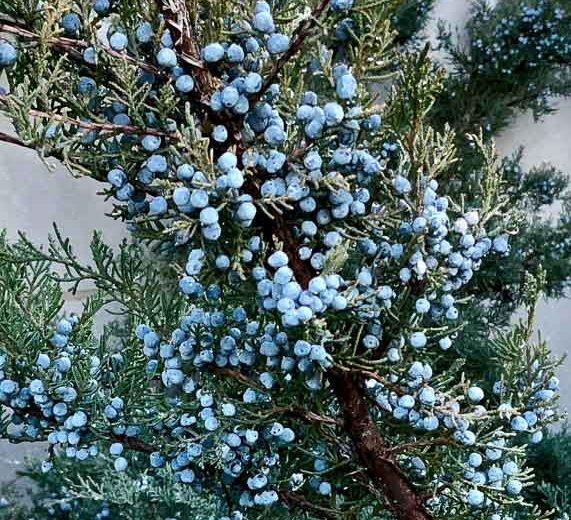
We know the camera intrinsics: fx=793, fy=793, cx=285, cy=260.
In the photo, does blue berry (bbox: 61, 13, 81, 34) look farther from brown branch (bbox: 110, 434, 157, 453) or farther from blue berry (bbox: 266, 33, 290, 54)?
brown branch (bbox: 110, 434, 157, 453)

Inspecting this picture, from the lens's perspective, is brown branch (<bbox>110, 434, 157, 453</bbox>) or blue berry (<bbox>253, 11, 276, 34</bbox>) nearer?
blue berry (<bbox>253, 11, 276, 34</bbox>)

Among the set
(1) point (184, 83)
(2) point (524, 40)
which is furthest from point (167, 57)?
(2) point (524, 40)

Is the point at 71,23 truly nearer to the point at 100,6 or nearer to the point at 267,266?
the point at 100,6

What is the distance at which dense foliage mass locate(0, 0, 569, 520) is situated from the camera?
0.46 meters

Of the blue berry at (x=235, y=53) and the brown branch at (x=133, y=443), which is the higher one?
the blue berry at (x=235, y=53)

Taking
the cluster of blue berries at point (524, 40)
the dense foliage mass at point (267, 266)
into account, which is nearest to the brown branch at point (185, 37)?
the dense foliage mass at point (267, 266)

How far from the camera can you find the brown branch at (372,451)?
0.54 meters

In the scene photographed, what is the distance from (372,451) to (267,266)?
162 millimetres

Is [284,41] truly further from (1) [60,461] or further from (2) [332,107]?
(1) [60,461]

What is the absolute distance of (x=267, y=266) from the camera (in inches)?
19.3

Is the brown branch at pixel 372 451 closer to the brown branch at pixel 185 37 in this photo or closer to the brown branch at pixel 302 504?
the brown branch at pixel 302 504

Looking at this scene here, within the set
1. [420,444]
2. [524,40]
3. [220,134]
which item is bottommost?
[420,444]

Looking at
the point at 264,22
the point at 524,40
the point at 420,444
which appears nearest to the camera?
the point at 264,22

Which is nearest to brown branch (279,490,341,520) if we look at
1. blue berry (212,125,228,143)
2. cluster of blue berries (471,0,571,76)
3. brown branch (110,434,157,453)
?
brown branch (110,434,157,453)
